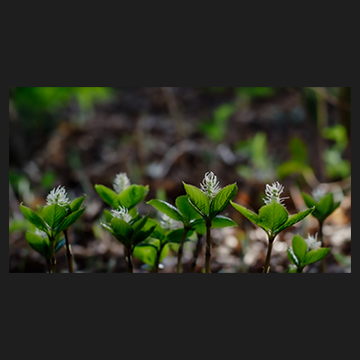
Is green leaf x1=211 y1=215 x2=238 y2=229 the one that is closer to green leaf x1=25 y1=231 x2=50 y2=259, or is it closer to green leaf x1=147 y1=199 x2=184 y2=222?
green leaf x1=147 y1=199 x2=184 y2=222

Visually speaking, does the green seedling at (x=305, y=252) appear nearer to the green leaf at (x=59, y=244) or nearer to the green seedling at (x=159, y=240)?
the green seedling at (x=159, y=240)

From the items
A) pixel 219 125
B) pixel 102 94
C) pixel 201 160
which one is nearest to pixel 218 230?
pixel 201 160

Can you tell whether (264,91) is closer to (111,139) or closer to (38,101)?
(111,139)

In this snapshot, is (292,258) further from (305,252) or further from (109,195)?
(109,195)

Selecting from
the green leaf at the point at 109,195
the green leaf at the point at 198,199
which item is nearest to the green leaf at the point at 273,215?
the green leaf at the point at 198,199

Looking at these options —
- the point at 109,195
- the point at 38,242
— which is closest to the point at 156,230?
the point at 109,195

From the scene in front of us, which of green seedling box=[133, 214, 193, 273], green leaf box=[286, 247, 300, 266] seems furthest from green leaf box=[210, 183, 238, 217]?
green leaf box=[286, 247, 300, 266]
